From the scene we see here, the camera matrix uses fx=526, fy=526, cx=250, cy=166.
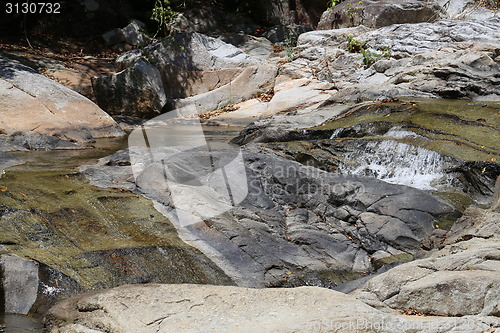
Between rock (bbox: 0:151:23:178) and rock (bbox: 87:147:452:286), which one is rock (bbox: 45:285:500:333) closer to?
rock (bbox: 87:147:452:286)

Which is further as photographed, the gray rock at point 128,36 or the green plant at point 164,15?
the gray rock at point 128,36

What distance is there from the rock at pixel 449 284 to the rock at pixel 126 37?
44.0 ft

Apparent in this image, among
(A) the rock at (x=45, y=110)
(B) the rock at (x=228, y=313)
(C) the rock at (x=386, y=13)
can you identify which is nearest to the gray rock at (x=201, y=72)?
(A) the rock at (x=45, y=110)

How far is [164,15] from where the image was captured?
15773 mm

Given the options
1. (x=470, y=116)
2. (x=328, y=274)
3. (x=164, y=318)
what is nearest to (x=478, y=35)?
(x=470, y=116)

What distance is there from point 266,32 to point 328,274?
1286cm

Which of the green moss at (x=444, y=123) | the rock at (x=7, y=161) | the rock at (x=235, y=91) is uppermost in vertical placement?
the rock at (x=7, y=161)

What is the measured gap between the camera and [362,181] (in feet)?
21.1

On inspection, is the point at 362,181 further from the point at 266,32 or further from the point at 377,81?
the point at 266,32

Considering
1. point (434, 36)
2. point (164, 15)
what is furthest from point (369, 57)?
point (164, 15)

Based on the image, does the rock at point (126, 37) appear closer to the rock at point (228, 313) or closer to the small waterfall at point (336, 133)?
the small waterfall at point (336, 133)

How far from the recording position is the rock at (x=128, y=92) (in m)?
11.8

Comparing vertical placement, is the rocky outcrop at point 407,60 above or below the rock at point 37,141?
above

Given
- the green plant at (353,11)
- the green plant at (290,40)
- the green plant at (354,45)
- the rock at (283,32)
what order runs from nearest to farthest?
the green plant at (354,45)
the green plant at (290,40)
the green plant at (353,11)
the rock at (283,32)
